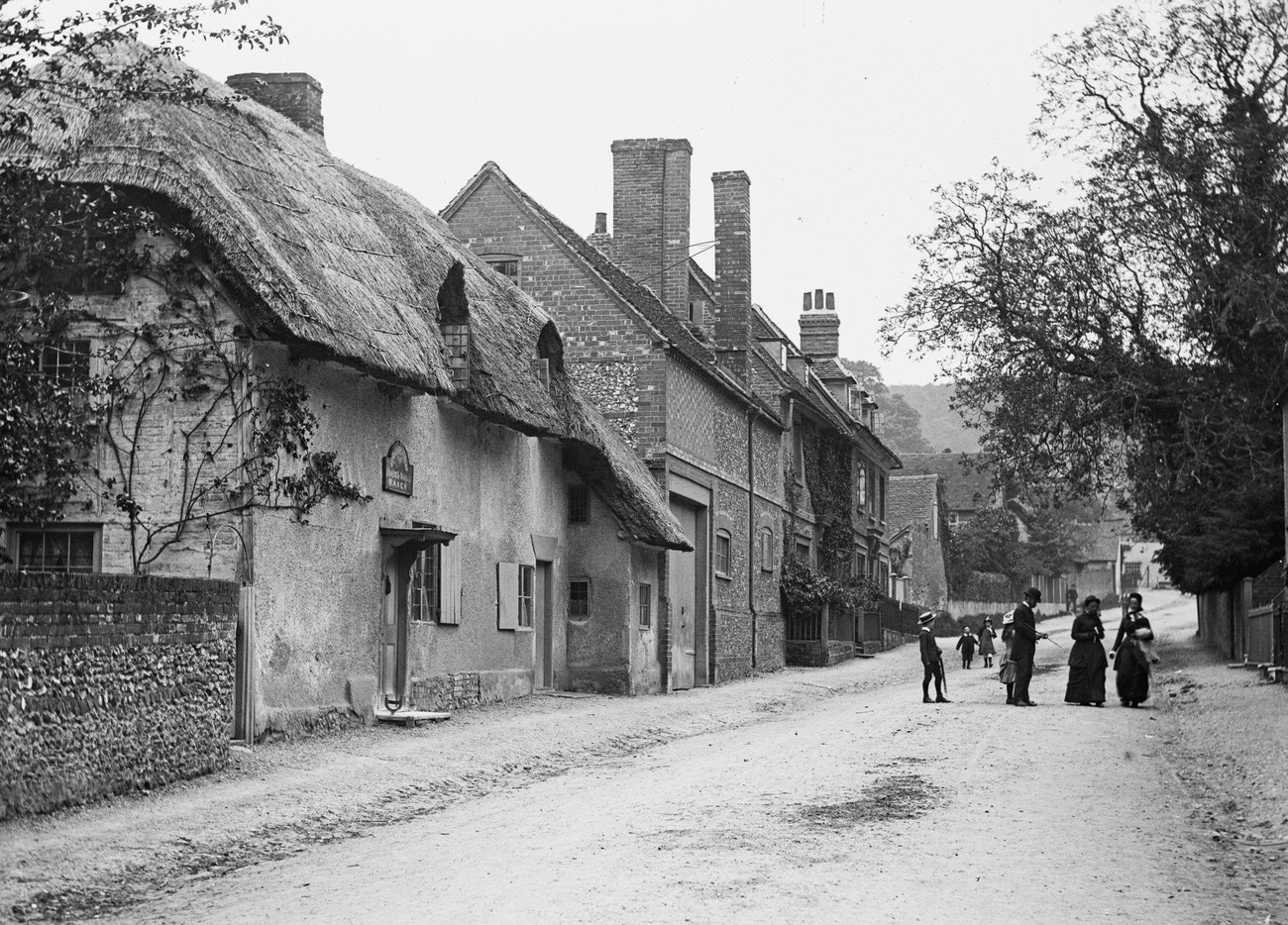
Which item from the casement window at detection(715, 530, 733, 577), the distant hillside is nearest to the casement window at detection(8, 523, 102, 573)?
the casement window at detection(715, 530, 733, 577)

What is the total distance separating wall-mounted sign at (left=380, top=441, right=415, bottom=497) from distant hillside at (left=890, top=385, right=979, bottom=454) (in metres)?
134

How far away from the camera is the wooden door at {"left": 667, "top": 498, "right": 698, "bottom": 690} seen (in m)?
29.0

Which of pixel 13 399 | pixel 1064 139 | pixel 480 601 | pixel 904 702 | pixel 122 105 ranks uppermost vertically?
pixel 1064 139

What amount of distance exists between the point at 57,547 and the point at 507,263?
15271mm

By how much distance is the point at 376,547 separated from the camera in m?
18.7

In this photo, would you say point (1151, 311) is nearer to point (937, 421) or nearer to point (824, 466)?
point (824, 466)

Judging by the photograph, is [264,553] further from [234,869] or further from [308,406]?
[234,869]

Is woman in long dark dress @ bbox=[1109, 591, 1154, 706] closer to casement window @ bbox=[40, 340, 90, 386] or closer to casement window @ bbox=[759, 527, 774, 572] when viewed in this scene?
casement window @ bbox=[759, 527, 774, 572]

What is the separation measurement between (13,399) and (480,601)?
9405 mm

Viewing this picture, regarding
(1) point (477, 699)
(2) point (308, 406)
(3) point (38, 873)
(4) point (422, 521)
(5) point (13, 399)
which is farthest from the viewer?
(1) point (477, 699)

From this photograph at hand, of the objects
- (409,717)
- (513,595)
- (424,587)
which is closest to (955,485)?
(513,595)

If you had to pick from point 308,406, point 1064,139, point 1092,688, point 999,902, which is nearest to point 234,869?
point 999,902

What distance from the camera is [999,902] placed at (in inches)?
298

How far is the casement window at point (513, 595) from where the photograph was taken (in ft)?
74.6
